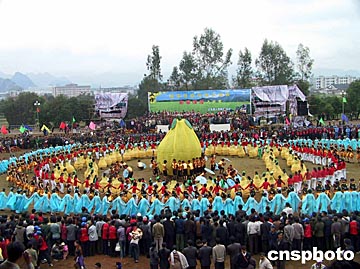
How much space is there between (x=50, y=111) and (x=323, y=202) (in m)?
40.0

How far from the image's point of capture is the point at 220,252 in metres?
9.06

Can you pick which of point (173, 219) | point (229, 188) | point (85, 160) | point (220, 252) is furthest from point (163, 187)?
point (85, 160)

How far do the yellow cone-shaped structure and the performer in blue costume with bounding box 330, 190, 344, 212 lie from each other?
7863 mm

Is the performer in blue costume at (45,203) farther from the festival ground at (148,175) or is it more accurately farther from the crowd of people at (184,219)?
the festival ground at (148,175)

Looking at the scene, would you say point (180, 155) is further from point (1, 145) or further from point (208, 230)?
point (1, 145)

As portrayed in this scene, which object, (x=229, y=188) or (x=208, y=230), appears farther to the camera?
(x=229, y=188)

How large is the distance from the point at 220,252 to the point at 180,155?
1036cm

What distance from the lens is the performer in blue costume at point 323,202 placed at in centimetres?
1273

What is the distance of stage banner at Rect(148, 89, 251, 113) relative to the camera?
40100mm

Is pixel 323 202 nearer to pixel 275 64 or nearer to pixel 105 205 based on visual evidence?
pixel 105 205

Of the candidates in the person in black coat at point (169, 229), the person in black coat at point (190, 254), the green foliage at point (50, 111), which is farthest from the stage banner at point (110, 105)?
the person in black coat at point (190, 254)

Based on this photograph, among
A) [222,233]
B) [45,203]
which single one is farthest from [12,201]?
[222,233]

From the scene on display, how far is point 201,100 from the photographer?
4109 centimetres

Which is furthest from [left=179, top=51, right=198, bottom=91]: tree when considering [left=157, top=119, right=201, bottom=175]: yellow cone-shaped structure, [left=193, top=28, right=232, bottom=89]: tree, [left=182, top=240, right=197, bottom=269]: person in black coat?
[left=182, top=240, right=197, bottom=269]: person in black coat
